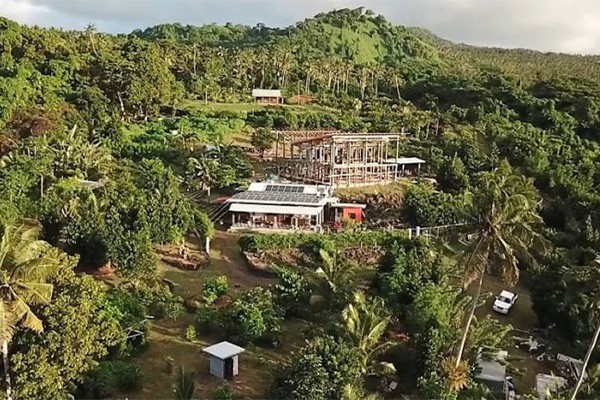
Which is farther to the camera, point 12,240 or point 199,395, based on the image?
point 199,395

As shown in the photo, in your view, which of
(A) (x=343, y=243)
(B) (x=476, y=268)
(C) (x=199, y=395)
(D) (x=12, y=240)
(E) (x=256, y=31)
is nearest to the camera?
(D) (x=12, y=240)

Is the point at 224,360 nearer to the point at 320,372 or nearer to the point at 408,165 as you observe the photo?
the point at 320,372

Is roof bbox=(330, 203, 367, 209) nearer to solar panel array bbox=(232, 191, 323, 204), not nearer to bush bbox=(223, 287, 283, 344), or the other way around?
solar panel array bbox=(232, 191, 323, 204)

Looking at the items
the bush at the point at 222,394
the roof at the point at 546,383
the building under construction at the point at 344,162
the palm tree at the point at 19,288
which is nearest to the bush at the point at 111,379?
the bush at the point at 222,394

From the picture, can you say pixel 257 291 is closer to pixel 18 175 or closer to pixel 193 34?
pixel 18 175

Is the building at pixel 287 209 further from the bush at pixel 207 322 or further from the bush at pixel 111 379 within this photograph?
the bush at pixel 111 379

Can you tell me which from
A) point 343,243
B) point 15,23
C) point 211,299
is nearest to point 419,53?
point 15,23
